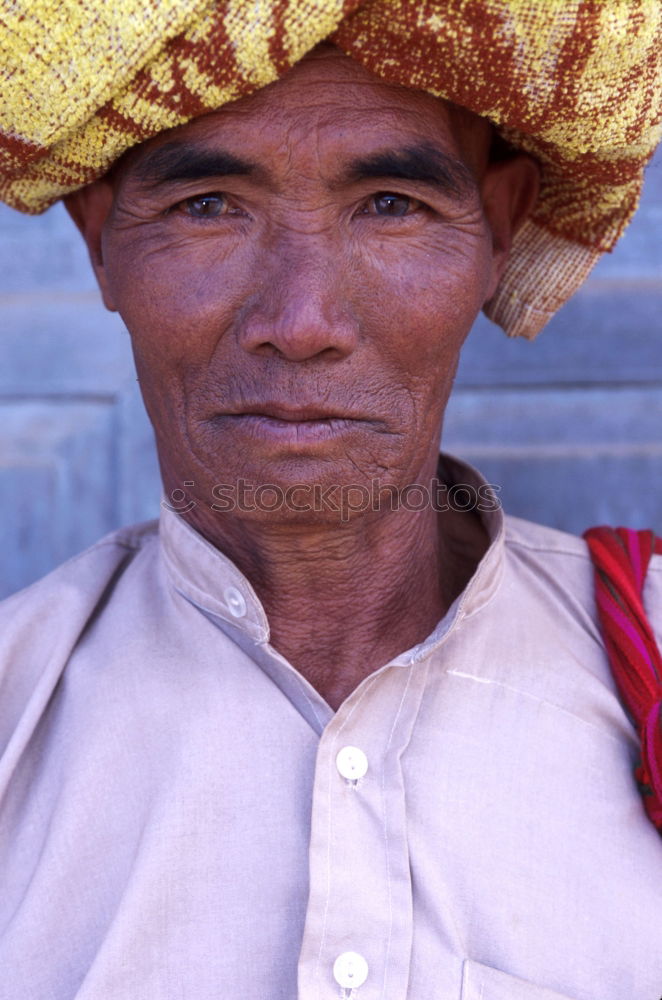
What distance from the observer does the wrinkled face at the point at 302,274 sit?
1321 mm

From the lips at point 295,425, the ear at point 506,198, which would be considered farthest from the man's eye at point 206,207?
the ear at point 506,198

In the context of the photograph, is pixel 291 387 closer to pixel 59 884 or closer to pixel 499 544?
pixel 499 544

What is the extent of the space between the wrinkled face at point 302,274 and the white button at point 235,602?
141 mm

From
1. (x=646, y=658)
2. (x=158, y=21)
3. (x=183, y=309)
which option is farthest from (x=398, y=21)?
(x=646, y=658)

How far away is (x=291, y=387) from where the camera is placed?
1323mm

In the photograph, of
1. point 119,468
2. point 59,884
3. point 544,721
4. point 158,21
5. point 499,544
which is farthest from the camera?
point 119,468

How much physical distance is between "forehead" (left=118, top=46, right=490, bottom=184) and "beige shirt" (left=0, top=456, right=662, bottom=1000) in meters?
0.49

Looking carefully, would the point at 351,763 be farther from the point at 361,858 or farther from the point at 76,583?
the point at 76,583

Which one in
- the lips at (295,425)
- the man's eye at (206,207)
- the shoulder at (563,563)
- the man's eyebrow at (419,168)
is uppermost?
the man's eyebrow at (419,168)

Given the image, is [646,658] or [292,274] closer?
[292,274]

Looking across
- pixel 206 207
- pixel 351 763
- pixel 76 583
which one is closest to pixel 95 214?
pixel 206 207

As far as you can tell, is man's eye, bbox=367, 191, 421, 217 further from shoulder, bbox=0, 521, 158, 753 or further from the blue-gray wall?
the blue-gray wall

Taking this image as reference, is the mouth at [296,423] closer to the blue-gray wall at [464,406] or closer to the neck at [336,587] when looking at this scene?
the neck at [336,587]

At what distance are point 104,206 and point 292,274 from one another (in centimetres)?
38
